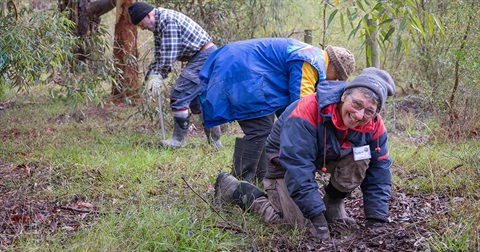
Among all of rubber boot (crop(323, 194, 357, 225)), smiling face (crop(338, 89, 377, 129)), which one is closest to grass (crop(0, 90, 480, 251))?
rubber boot (crop(323, 194, 357, 225))

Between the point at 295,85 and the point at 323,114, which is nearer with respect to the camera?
the point at 323,114

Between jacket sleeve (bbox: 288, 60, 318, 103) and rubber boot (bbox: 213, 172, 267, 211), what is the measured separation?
76cm

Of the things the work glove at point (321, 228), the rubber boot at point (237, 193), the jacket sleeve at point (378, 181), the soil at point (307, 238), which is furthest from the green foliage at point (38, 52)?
the jacket sleeve at point (378, 181)

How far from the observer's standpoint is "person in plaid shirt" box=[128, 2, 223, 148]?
601cm

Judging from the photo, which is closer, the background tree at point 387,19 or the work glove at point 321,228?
the background tree at point 387,19

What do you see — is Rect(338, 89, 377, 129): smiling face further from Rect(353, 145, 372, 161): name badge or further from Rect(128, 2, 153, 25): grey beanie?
Rect(128, 2, 153, 25): grey beanie

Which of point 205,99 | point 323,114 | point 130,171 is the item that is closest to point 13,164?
point 130,171

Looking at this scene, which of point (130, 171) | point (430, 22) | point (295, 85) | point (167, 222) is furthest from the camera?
point (130, 171)

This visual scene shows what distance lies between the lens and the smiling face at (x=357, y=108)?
3.11 meters

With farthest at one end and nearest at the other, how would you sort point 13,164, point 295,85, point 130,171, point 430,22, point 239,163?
point 13,164 < point 130,171 < point 239,163 < point 295,85 < point 430,22

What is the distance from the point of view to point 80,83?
6262 millimetres

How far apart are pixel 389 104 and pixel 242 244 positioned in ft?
17.1

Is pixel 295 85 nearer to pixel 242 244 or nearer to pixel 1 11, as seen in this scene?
pixel 242 244

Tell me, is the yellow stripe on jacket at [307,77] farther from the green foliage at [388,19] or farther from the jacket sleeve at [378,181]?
the jacket sleeve at [378,181]
